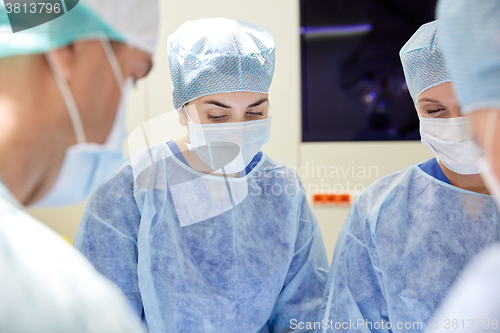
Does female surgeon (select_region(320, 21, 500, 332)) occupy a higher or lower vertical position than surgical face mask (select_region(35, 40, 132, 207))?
lower

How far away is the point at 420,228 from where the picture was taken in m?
0.98

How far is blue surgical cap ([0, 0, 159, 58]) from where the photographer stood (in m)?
0.47

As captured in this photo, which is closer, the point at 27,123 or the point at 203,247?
the point at 27,123

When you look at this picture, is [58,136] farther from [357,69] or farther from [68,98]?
[357,69]

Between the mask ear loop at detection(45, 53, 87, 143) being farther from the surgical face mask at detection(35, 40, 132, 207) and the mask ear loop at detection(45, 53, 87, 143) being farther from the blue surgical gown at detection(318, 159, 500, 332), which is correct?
the blue surgical gown at detection(318, 159, 500, 332)

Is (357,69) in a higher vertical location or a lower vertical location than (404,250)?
higher

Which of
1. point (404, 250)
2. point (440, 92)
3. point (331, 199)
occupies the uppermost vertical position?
point (440, 92)

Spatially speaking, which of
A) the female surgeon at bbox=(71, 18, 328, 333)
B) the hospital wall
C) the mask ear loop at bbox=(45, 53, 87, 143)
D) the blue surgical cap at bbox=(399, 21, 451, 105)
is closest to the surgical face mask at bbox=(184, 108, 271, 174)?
the female surgeon at bbox=(71, 18, 328, 333)

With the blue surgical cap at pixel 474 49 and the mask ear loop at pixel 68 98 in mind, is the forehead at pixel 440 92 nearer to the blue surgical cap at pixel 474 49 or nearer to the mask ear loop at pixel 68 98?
the blue surgical cap at pixel 474 49

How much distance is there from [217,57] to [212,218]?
47 centimetres

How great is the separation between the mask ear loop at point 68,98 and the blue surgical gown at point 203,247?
0.50m

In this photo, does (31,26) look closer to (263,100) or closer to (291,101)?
(263,100)

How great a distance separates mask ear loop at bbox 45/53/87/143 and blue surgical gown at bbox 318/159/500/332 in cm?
80

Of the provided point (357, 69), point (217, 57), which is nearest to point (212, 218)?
point (217, 57)
